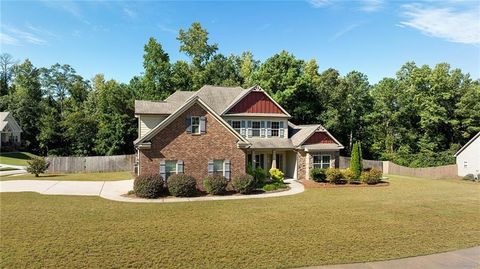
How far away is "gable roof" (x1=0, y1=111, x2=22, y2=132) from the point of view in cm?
5103

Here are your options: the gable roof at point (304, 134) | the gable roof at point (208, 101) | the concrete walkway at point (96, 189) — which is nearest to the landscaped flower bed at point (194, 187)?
the concrete walkway at point (96, 189)

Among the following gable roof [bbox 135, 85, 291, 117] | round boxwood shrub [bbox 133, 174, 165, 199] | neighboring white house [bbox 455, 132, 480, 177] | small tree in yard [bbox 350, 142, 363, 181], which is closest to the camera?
round boxwood shrub [bbox 133, 174, 165, 199]

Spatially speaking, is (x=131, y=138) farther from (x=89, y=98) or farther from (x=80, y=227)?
(x=80, y=227)

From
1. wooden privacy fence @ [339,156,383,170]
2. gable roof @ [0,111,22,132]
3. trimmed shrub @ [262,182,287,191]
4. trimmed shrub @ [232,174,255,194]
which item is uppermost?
gable roof @ [0,111,22,132]

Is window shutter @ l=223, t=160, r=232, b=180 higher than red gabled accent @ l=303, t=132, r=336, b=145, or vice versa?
red gabled accent @ l=303, t=132, r=336, b=145

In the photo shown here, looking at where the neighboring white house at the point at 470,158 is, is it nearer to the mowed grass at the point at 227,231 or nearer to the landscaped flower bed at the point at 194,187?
the mowed grass at the point at 227,231

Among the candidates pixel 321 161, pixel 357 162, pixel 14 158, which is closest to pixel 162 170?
pixel 321 161

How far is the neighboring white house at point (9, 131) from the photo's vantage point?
51.6 m

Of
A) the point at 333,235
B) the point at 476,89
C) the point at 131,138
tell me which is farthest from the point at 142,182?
the point at 476,89

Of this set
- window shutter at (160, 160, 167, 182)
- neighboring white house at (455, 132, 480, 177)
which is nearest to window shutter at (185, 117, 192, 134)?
window shutter at (160, 160, 167, 182)

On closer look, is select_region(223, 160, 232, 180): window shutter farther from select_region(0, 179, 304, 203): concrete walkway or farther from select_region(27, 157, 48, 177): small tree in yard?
select_region(27, 157, 48, 177): small tree in yard

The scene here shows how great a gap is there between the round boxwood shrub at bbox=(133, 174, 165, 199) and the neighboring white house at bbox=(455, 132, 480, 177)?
106ft

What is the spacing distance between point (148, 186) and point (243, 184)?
20.2 feet

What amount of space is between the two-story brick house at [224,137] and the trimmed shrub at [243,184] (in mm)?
1222
